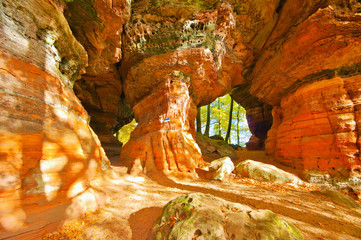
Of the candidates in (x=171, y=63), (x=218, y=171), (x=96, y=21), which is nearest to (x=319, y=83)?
(x=218, y=171)

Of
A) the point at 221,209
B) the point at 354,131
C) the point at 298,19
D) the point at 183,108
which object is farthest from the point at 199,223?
the point at 298,19

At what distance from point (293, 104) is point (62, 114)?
27.3 feet

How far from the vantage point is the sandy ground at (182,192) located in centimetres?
191

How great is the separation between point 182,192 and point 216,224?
6.75ft

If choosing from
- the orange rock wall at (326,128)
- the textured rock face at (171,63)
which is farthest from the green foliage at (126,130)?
the orange rock wall at (326,128)

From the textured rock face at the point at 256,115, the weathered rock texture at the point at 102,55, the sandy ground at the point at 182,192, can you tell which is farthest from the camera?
the textured rock face at the point at 256,115

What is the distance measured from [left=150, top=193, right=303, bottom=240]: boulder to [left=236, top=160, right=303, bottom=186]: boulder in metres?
3.25

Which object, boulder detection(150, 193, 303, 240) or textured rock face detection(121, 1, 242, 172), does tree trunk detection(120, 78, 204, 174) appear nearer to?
textured rock face detection(121, 1, 242, 172)

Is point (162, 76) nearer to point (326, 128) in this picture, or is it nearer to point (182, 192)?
point (182, 192)

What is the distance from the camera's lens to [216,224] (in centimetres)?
154

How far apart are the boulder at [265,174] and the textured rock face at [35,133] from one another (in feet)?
15.7

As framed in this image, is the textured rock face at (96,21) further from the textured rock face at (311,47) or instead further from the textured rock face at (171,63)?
the textured rock face at (311,47)

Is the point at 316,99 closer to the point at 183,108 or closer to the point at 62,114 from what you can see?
the point at 183,108

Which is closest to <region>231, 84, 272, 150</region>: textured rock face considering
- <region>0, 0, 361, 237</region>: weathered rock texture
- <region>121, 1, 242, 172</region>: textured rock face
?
<region>0, 0, 361, 237</region>: weathered rock texture
